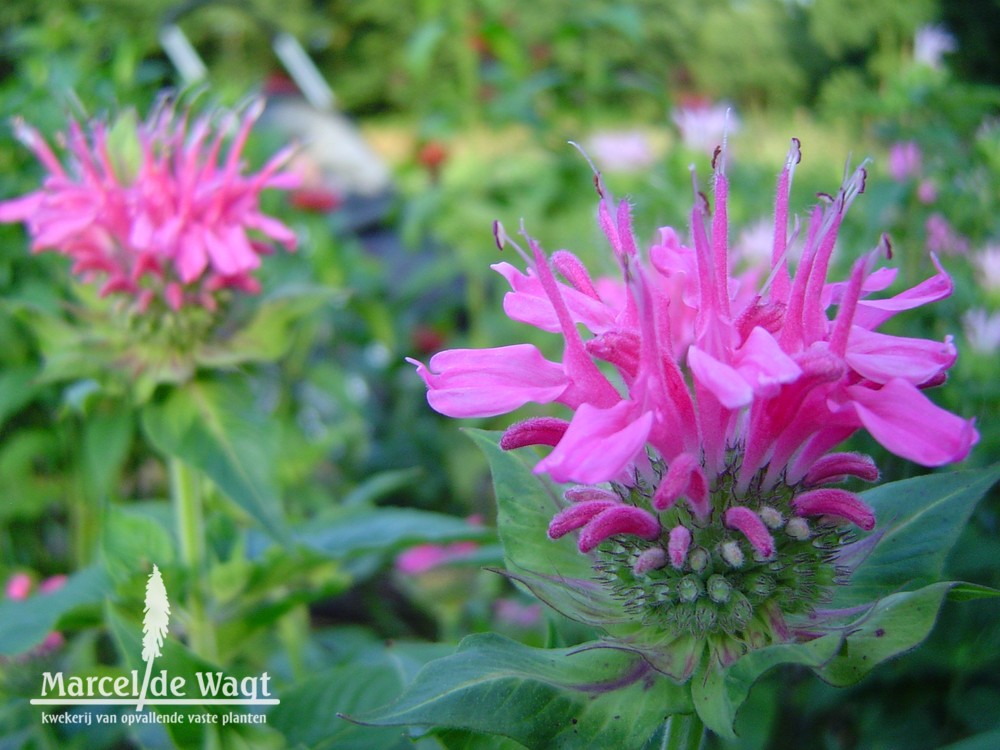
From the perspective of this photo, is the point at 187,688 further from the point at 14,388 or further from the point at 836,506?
the point at 14,388

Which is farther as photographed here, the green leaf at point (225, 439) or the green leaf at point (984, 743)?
the green leaf at point (225, 439)

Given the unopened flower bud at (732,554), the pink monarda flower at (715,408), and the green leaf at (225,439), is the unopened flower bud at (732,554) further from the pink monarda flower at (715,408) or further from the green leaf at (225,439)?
the green leaf at (225,439)

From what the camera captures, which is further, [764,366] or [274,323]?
[274,323]

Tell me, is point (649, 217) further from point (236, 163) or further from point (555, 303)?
point (555, 303)

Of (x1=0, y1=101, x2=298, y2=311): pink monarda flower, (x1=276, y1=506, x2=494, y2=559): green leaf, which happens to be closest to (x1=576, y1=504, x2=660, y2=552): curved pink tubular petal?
(x1=276, y1=506, x2=494, y2=559): green leaf

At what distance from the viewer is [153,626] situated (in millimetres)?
851

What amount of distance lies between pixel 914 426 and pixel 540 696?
14.7 inches

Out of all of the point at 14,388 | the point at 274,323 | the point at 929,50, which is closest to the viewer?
the point at 274,323

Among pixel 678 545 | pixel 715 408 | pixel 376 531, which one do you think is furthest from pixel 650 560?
pixel 376 531

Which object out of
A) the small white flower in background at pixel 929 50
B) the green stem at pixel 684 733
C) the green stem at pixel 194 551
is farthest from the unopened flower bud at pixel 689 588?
the small white flower in background at pixel 929 50

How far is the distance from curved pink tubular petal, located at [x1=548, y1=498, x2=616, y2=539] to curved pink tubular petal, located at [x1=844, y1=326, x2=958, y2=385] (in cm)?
24

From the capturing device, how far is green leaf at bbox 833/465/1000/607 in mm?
753

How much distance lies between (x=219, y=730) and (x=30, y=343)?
1453 millimetres

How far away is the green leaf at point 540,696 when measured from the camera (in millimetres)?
662
